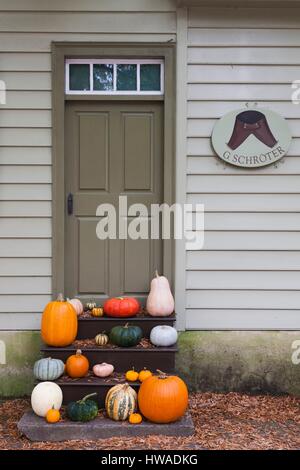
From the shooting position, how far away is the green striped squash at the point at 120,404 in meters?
3.83

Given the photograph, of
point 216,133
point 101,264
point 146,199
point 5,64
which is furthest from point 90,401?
point 5,64

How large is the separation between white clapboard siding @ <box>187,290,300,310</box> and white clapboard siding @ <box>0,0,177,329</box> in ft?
4.42

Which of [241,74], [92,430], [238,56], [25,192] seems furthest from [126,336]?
[238,56]

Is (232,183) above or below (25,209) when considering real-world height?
above

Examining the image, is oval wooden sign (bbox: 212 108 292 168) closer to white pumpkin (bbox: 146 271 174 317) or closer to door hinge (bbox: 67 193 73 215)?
white pumpkin (bbox: 146 271 174 317)

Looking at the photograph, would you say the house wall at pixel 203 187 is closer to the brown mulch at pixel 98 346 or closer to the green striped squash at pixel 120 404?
the brown mulch at pixel 98 346

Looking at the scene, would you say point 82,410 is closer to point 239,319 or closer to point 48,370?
point 48,370

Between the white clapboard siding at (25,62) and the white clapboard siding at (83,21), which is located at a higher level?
the white clapboard siding at (83,21)

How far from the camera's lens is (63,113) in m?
4.70

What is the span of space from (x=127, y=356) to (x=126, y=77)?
2458mm

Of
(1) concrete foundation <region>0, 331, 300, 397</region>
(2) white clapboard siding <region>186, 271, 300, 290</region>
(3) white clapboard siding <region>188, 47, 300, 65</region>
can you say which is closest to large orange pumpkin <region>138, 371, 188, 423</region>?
(1) concrete foundation <region>0, 331, 300, 397</region>

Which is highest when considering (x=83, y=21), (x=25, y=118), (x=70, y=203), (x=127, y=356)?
(x=83, y=21)

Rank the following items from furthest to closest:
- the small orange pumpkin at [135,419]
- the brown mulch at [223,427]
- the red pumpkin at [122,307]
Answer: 1. the red pumpkin at [122,307]
2. the small orange pumpkin at [135,419]
3. the brown mulch at [223,427]

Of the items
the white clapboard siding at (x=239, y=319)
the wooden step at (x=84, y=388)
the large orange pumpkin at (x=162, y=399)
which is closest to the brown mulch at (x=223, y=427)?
the large orange pumpkin at (x=162, y=399)
